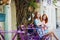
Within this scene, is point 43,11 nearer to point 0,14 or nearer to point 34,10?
point 34,10

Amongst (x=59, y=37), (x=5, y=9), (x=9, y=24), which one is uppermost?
(x=5, y=9)

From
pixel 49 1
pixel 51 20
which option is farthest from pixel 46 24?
pixel 49 1

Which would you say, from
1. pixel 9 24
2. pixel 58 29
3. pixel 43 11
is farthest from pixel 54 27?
pixel 9 24

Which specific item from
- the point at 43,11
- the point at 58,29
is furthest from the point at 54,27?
the point at 43,11

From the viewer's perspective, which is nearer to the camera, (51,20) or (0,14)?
(0,14)

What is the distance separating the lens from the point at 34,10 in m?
4.12

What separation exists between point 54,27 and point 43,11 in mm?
348

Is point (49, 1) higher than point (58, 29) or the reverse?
higher

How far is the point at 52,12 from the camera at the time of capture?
161 inches

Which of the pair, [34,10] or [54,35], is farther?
[34,10]

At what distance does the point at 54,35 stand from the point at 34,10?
0.61 meters

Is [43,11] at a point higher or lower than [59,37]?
higher

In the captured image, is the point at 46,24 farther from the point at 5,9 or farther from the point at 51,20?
the point at 5,9

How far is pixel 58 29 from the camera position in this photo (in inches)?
161
